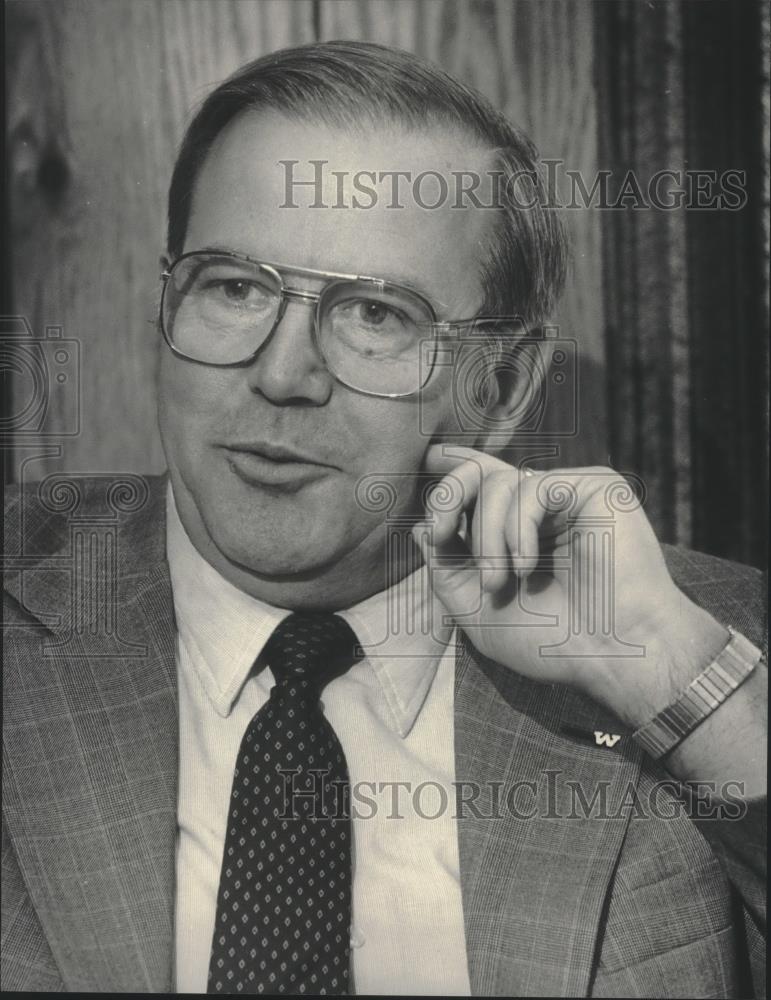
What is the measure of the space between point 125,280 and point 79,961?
0.79m

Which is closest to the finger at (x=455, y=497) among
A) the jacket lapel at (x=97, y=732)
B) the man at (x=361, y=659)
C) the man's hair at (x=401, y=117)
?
the man at (x=361, y=659)

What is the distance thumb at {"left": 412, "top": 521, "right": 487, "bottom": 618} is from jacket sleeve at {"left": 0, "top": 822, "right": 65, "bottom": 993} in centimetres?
55

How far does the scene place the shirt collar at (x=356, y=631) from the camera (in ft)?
4.44

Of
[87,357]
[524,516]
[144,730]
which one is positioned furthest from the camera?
[87,357]

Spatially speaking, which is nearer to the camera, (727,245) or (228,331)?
(228,331)

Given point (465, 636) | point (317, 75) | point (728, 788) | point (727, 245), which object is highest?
point (317, 75)

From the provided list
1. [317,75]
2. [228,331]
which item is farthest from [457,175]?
[228,331]

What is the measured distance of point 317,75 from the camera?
1338mm

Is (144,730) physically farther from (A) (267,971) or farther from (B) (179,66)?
(B) (179,66)

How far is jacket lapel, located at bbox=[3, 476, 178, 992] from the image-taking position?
1.25 metres

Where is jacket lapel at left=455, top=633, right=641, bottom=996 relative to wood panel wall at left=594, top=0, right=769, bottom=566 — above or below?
below

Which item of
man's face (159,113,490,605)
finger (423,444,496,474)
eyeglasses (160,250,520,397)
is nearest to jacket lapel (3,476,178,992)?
man's face (159,113,490,605)

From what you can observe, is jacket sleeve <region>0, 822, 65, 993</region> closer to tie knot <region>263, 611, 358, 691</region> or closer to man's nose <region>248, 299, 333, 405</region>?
tie knot <region>263, 611, 358, 691</region>

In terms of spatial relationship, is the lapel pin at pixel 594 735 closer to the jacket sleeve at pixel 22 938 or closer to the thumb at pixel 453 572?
the thumb at pixel 453 572
